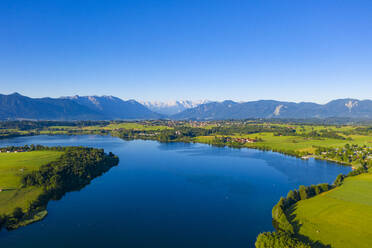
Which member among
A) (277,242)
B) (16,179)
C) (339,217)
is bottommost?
(339,217)

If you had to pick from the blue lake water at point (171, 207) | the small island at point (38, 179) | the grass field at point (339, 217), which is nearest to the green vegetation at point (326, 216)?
the grass field at point (339, 217)

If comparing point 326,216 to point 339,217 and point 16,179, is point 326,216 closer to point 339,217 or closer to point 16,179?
point 339,217

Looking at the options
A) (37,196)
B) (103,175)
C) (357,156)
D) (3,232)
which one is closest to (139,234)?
(3,232)

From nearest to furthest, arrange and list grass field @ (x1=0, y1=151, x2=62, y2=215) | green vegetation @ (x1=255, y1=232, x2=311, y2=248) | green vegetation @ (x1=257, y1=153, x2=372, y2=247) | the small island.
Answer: green vegetation @ (x1=255, y1=232, x2=311, y2=248)
green vegetation @ (x1=257, y1=153, x2=372, y2=247)
the small island
grass field @ (x1=0, y1=151, x2=62, y2=215)

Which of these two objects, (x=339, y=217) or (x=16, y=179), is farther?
(x=16, y=179)

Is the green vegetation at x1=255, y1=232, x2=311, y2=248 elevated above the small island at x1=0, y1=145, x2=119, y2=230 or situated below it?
below

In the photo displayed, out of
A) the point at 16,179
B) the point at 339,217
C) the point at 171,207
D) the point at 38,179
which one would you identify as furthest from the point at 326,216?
the point at 16,179

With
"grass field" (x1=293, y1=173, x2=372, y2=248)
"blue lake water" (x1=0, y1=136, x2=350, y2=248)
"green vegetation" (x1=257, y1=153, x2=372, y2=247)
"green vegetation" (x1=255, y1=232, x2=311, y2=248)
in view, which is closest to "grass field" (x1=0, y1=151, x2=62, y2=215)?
"blue lake water" (x1=0, y1=136, x2=350, y2=248)

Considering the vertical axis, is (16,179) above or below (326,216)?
above

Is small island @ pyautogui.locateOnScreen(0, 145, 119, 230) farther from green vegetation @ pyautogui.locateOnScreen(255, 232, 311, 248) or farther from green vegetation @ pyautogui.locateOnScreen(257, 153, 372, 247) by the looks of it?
green vegetation @ pyautogui.locateOnScreen(257, 153, 372, 247)
